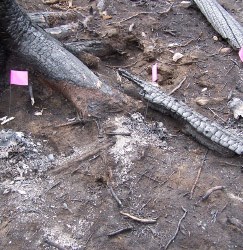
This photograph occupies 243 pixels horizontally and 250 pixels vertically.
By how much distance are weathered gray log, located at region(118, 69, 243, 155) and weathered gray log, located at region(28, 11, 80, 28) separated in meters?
1.39

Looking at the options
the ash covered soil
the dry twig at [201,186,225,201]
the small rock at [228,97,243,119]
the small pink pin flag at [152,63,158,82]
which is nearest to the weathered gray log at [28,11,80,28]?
the ash covered soil

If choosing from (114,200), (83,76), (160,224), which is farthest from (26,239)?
(83,76)

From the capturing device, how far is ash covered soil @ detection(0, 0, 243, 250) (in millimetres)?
2584

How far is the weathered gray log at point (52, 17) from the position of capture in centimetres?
435

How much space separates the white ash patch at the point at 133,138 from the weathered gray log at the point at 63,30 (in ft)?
4.50

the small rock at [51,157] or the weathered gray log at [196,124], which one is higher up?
the weathered gray log at [196,124]

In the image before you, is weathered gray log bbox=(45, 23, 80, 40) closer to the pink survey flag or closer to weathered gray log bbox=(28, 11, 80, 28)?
weathered gray log bbox=(28, 11, 80, 28)

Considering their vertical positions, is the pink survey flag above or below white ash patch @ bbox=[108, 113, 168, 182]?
above

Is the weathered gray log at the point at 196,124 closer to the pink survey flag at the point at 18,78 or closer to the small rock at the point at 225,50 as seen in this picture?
the pink survey flag at the point at 18,78

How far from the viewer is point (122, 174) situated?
293cm

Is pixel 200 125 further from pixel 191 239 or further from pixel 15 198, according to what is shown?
pixel 15 198

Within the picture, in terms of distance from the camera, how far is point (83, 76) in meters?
3.53

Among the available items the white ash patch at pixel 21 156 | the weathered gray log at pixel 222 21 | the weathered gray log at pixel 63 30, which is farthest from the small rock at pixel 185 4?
the white ash patch at pixel 21 156

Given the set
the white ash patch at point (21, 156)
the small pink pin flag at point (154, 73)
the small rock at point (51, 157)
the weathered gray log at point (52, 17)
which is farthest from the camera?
the weathered gray log at point (52, 17)
